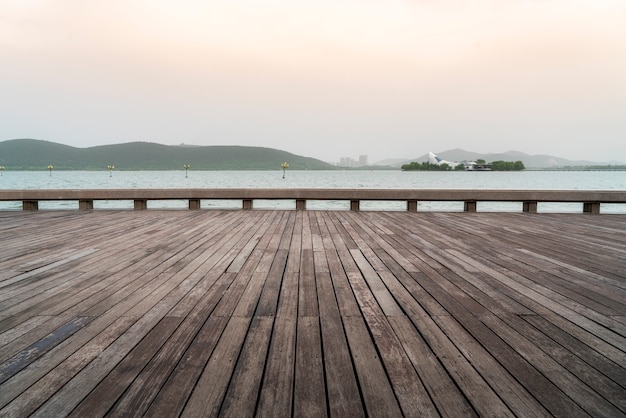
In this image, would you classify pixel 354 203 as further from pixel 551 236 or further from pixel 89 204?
pixel 89 204

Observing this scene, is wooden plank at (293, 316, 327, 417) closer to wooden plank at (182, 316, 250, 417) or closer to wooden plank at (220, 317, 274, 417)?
wooden plank at (220, 317, 274, 417)

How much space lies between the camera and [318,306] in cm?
217

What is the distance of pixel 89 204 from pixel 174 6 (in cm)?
972

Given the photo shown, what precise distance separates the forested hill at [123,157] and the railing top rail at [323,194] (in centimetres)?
8490

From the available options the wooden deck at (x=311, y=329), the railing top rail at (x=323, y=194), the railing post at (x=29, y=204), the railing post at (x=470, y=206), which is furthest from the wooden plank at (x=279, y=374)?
the railing post at (x=29, y=204)

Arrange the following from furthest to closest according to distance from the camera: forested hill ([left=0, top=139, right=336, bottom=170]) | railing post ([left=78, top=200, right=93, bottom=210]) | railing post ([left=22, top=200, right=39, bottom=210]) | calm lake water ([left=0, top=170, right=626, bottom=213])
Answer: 1. forested hill ([left=0, top=139, right=336, bottom=170])
2. calm lake water ([left=0, top=170, right=626, bottom=213])
3. railing post ([left=78, top=200, right=93, bottom=210])
4. railing post ([left=22, top=200, right=39, bottom=210])

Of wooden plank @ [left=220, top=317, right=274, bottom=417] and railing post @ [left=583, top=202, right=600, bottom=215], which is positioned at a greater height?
railing post @ [left=583, top=202, right=600, bottom=215]

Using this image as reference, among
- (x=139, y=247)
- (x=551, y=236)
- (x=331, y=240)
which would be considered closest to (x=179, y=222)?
(x=139, y=247)

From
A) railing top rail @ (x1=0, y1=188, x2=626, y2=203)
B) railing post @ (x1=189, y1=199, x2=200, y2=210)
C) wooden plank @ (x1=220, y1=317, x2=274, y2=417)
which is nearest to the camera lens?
wooden plank @ (x1=220, y1=317, x2=274, y2=417)

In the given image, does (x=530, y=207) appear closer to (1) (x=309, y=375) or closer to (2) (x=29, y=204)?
(1) (x=309, y=375)

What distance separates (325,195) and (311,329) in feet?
19.3

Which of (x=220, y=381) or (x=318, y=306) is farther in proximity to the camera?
(x=318, y=306)

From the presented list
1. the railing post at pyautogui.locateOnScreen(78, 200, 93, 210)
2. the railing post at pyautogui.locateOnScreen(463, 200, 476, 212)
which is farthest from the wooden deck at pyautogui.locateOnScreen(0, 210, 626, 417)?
the railing post at pyautogui.locateOnScreen(78, 200, 93, 210)

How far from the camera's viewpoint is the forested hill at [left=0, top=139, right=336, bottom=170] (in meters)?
91.0
